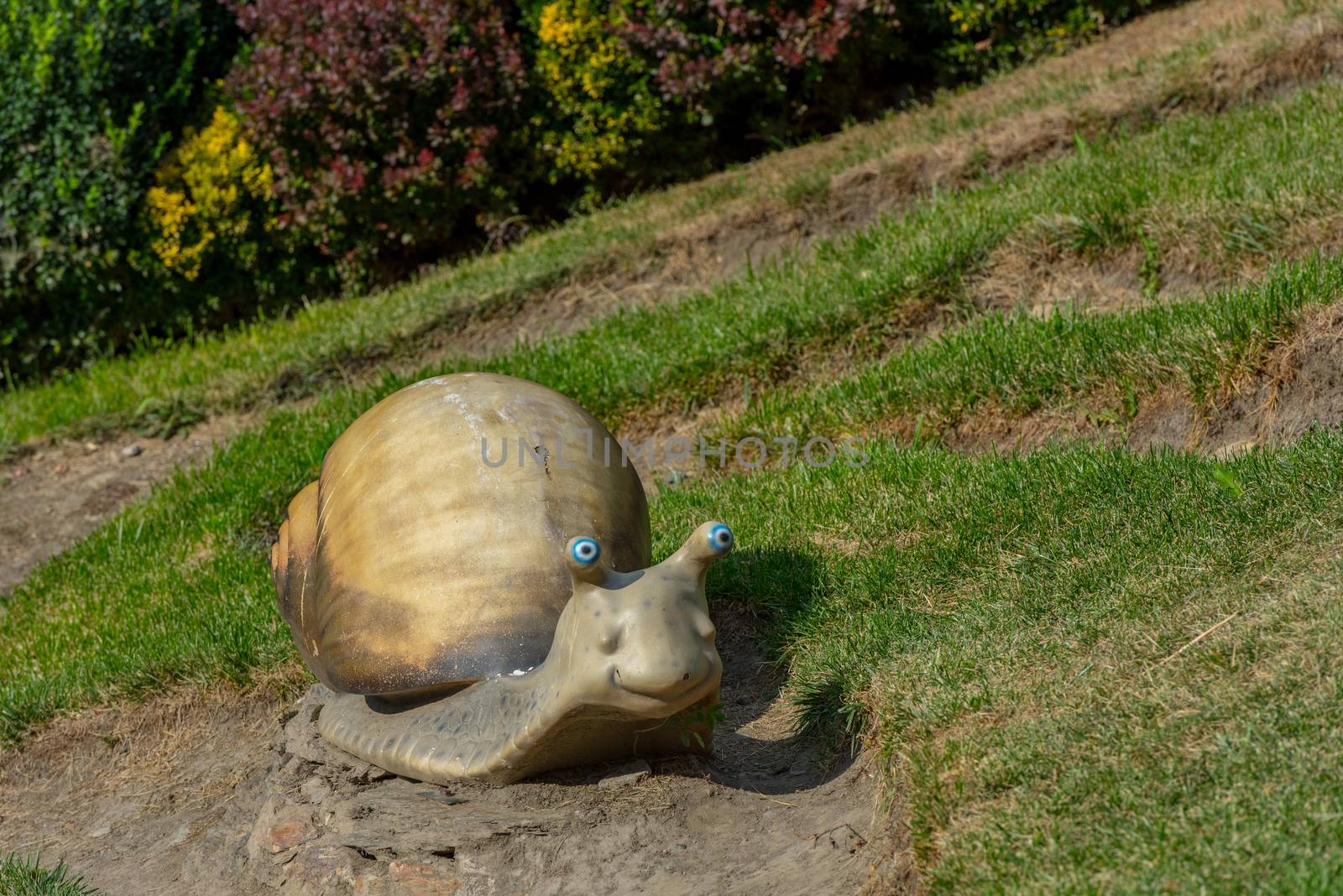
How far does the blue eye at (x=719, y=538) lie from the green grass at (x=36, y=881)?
2365mm

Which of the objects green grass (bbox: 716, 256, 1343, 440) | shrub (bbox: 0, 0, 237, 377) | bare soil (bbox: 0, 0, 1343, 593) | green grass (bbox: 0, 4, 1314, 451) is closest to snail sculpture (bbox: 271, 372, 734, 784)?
green grass (bbox: 716, 256, 1343, 440)

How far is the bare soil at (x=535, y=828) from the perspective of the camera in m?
3.70

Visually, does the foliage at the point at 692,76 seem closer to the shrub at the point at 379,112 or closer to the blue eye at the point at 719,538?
the shrub at the point at 379,112

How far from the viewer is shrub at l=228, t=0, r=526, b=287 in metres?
8.85

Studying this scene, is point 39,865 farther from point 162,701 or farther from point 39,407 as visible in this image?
point 39,407

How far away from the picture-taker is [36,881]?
434cm

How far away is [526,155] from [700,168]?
3.95ft

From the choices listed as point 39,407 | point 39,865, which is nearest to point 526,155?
point 39,407

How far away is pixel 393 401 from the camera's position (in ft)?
15.1

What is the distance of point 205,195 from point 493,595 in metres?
6.24

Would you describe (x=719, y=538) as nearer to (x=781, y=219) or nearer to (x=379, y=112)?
(x=781, y=219)

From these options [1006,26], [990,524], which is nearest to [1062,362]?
[990,524]

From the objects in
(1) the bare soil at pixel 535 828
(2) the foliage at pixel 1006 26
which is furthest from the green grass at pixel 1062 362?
(2) the foliage at pixel 1006 26

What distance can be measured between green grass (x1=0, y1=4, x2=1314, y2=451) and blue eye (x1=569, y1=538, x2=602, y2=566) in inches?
189
